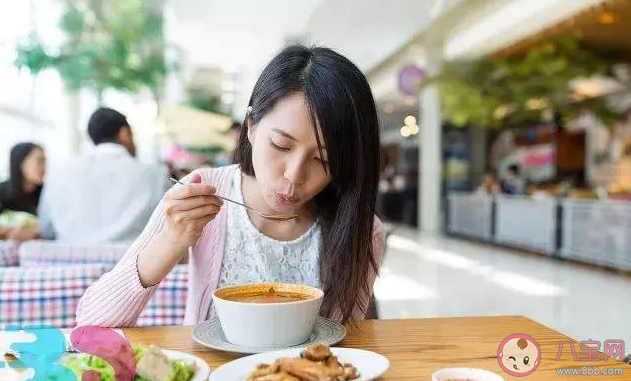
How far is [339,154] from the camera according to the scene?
116 cm

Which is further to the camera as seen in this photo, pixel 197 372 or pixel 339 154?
pixel 339 154

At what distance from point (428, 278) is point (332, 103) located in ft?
19.0

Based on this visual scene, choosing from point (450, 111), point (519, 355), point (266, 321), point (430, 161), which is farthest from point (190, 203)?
point (430, 161)

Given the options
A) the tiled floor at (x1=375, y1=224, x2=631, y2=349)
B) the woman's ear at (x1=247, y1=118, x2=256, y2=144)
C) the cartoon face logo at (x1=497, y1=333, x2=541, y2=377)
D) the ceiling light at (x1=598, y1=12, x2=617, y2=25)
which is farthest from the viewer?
the ceiling light at (x1=598, y1=12, x2=617, y2=25)

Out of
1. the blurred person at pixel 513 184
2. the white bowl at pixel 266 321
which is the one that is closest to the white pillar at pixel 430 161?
the blurred person at pixel 513 184

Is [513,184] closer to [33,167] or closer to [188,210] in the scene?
[33,167]

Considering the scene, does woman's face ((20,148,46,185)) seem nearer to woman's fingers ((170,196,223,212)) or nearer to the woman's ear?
the woman's ear

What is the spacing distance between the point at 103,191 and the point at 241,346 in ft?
9.57

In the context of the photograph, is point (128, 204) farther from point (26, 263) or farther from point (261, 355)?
point (261, 355)

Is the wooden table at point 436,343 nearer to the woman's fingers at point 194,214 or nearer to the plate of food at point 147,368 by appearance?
the plate of food at point 147,368

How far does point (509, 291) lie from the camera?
5.85m

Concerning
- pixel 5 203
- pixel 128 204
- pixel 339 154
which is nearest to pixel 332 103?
pixel 339 154

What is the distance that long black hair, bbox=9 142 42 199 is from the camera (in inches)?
184

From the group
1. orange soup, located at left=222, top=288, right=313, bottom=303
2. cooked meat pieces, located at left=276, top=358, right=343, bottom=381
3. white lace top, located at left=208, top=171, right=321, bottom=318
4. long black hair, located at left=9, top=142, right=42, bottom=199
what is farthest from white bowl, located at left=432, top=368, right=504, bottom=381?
long black hair, located at left=9, top=142, right=42, bottom=199
